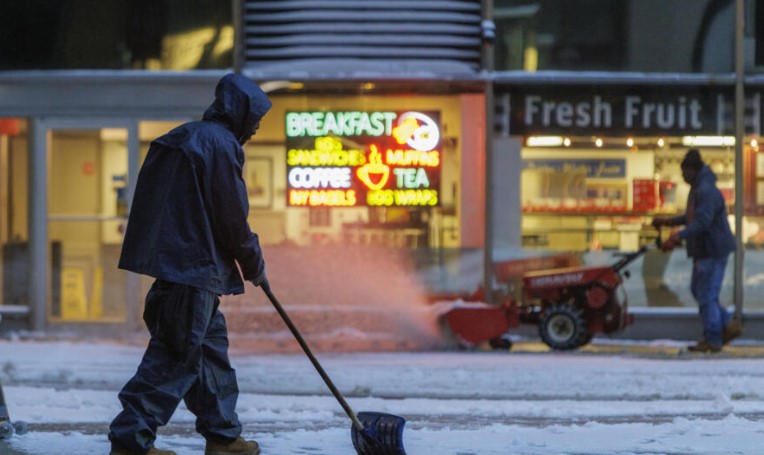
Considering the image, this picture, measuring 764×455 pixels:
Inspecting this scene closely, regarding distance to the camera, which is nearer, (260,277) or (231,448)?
(260,277)

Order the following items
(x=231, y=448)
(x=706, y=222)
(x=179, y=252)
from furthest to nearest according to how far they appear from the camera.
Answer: (x=706, y=222), (x=231, y=448), (x=179, y=252)

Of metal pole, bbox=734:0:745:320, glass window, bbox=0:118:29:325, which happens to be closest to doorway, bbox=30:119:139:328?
glass window, bbox=0:118:29:325

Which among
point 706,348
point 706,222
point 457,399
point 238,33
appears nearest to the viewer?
point 457,399

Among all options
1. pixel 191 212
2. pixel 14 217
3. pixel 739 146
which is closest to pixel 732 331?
pixel 739 146

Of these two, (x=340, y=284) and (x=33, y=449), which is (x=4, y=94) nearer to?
(x=340, y=284)

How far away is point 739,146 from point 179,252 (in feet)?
27.4

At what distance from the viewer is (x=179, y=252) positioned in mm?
6000

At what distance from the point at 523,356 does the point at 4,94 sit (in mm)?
5876

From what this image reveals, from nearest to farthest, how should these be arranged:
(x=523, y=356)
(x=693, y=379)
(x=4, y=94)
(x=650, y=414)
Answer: (x=650, y=414)
(x=693, y=379)
(x=523, y=356)
(x=4, y=94)

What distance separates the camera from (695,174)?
12.1m

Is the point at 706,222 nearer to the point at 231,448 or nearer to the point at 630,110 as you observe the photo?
the point at 630,110

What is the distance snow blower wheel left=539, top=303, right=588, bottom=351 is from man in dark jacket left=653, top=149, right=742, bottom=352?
41.1 inches

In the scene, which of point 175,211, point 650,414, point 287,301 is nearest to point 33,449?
point 175,211

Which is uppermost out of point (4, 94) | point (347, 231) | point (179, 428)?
point (4, 94)
